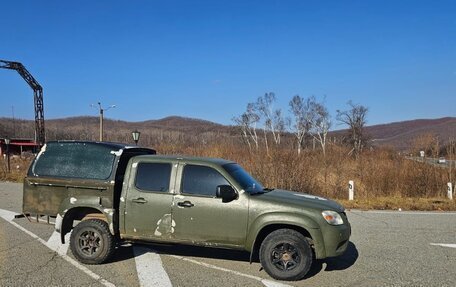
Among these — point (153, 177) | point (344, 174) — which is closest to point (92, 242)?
point (153, 177)

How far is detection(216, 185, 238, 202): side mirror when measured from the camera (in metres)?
6.12

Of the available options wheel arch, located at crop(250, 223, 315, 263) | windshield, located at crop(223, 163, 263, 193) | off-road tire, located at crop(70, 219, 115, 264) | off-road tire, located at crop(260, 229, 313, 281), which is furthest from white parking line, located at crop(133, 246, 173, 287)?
windshield, located at crop(223, 163, 263, 193)

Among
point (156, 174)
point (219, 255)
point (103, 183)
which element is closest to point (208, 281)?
point (219, 255)

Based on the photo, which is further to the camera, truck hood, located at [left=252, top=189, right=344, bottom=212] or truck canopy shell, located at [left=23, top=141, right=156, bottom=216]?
truck canopy shell, located at [left=23, top=141, right=156, bottom=216]

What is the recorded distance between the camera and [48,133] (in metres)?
107

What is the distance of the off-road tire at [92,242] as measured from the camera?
6641 mm

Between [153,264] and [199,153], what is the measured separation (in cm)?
1669

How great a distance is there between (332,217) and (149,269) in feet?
9.43

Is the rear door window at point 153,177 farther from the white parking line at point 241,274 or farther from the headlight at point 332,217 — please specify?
the headlight at point 332,217

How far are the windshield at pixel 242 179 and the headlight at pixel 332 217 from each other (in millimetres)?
1182

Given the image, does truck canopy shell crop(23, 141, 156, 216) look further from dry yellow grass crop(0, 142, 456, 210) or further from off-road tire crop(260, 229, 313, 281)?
dry yellow grass crop(0, 142, 456, 210)

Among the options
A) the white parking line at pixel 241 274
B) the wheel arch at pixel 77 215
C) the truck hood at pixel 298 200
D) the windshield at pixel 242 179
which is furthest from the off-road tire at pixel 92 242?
the truck hood at pixel 298 200

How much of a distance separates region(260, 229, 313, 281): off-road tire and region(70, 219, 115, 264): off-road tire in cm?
251

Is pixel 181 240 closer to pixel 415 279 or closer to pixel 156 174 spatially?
pixel 156 174
